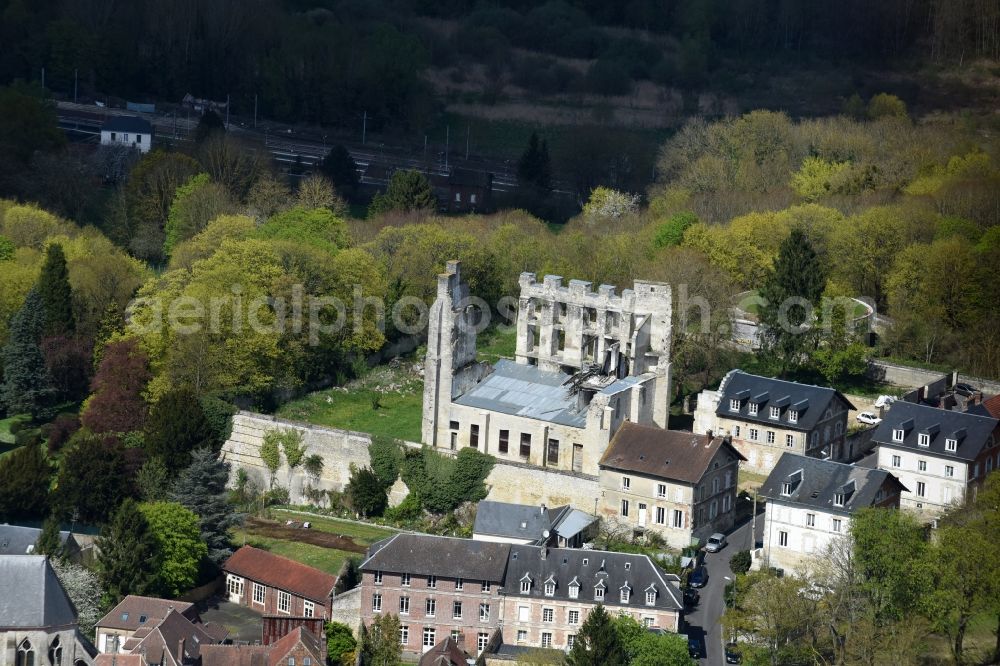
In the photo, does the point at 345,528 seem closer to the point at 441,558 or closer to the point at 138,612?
the point at 441,558

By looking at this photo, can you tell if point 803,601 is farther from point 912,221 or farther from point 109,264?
point 109,264

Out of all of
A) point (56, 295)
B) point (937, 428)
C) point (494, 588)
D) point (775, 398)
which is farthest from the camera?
point (56, 295)

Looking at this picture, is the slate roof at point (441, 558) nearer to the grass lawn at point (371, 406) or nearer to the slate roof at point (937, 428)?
the grass lawn at point (371, 406)

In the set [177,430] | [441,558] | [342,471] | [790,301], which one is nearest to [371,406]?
[342,471]

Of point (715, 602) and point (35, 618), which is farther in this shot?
point (715, 602)

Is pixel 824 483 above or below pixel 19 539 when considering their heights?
above

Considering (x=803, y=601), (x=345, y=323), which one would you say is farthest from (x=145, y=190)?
(x=803, y=601)
